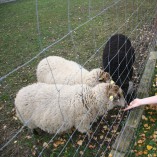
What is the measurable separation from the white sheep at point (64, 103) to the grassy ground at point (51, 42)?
0.31 meters

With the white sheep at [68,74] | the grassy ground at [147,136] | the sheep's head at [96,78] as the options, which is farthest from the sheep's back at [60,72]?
the grassy ground at [147,136]

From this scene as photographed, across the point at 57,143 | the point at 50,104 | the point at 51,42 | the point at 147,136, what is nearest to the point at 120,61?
the point at 147,136

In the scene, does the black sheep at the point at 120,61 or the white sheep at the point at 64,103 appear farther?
the black sheep at the point at 120,61

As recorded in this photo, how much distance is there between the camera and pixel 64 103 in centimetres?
321

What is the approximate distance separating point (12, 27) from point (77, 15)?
7.58ft

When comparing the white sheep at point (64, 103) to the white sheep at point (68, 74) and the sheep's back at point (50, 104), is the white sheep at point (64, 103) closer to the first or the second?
the sheep's back at point (50, 104)

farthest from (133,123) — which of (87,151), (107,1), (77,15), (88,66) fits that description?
(107,1)

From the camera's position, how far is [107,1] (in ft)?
32.2

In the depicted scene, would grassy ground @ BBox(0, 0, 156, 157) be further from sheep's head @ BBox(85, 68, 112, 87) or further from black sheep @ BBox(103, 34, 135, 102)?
sheep's head @ BBox(85, 68, 112, 87)

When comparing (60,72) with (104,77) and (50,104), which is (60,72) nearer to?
(104,77)

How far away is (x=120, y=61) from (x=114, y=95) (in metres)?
0.77

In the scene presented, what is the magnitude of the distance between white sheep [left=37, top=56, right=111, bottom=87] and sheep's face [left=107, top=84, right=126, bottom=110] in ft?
1.17

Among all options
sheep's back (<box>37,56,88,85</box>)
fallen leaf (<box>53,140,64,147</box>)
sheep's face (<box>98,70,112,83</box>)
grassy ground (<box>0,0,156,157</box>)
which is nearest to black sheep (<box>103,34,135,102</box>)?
sheep's face (<box>98,70,112,83</box>)

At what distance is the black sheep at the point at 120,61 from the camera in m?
3.82
